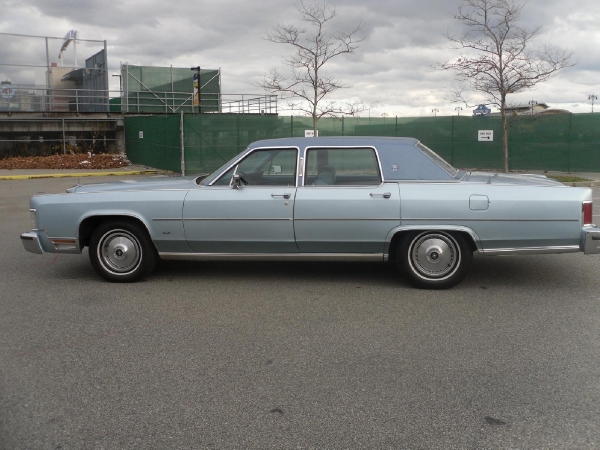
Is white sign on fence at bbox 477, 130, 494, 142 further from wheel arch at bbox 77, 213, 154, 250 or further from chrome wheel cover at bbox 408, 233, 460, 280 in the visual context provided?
wheel arch at bbox 77, 213, 154, 250

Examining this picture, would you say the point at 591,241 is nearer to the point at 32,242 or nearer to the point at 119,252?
the point at 119,252

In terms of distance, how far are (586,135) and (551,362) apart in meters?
20.8

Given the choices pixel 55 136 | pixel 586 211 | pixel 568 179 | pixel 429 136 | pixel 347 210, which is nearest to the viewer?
pixel 586 211

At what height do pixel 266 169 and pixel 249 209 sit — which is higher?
pixel 266 169

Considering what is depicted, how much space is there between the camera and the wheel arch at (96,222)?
6.63 m

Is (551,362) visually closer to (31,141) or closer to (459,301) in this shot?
(459,301)

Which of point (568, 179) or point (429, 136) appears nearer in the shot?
point (568, 179)

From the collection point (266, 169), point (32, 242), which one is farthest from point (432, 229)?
point (32, 242)

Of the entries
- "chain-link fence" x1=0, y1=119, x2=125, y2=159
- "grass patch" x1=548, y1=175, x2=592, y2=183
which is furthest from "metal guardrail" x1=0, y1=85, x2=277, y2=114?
"grass patch" x1=548, y1=175, x2=592, y2=183

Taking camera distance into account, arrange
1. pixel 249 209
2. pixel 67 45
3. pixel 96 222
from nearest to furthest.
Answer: pixel 249 209, pixel 96 222, pixel 67 45

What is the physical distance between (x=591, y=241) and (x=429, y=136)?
20.6 metres

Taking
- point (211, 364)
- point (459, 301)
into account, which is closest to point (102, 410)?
point (211, 364)

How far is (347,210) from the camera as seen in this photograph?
6.30 metres

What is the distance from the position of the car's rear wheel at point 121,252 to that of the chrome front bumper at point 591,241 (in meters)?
4.27
